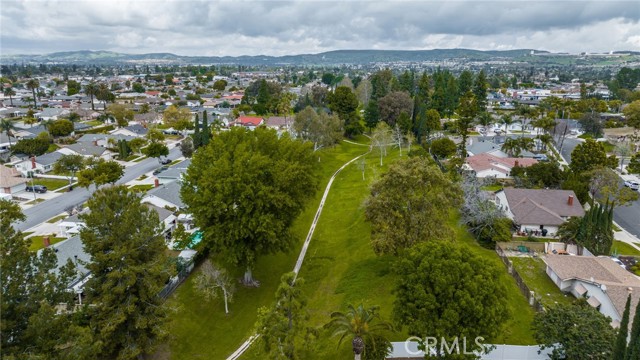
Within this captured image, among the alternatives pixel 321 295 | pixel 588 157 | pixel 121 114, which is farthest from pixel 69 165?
pixel 588 157

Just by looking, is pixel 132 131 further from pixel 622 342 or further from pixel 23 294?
pixel 622 342

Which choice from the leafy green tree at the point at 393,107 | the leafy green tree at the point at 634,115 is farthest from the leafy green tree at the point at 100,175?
the leafy green tree at the point at 634,115

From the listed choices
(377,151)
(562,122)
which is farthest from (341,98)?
(562,122)

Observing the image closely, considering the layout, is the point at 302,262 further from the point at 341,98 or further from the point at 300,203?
the point at 341,98

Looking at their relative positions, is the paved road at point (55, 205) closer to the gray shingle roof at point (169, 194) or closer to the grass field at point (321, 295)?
the gray shingle roof at point (169, 194)

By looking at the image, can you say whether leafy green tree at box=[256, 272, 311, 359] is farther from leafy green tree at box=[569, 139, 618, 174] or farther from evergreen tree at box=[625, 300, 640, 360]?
leafy green tree at box=[569, 139, 618, 174]

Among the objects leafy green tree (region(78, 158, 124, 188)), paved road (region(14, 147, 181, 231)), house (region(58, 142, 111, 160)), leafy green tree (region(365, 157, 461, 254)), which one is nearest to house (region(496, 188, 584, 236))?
leafy green tree (region(365, 157, 461, 254))
